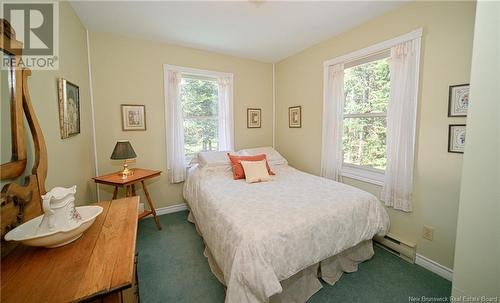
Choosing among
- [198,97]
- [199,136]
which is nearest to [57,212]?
[199,136]

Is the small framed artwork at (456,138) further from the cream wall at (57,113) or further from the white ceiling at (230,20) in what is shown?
the cream wall at (57,113)

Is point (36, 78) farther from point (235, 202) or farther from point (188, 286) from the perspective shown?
point (188, 286)

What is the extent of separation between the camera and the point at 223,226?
60.0 inches

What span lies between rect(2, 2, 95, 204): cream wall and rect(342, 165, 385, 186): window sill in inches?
113

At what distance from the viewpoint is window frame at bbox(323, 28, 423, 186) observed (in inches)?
77.6

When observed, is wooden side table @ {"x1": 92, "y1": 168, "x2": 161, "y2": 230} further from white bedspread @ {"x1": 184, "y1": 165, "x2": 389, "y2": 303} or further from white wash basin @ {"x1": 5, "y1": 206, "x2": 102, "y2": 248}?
white wash basin @ {"x1": 5, "y1": 206, "x2": 102, "y2": 248}

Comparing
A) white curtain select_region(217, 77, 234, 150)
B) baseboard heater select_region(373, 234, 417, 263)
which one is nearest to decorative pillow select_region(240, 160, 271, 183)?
white curtain select_region(217, 77, 234, 150)

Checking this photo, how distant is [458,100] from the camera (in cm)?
165

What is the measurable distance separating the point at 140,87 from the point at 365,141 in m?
3.00

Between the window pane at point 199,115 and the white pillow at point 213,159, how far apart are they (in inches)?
14.5

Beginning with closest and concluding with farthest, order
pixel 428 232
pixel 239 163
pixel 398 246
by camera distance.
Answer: pixel 428 232 → pixel 398 246 → pixel 239 163

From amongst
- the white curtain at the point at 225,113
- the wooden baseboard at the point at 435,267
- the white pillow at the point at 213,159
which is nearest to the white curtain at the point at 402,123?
the wooden baseboard at the point at 435,267

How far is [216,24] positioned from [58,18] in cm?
140

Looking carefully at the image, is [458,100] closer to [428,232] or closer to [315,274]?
[428,232]
